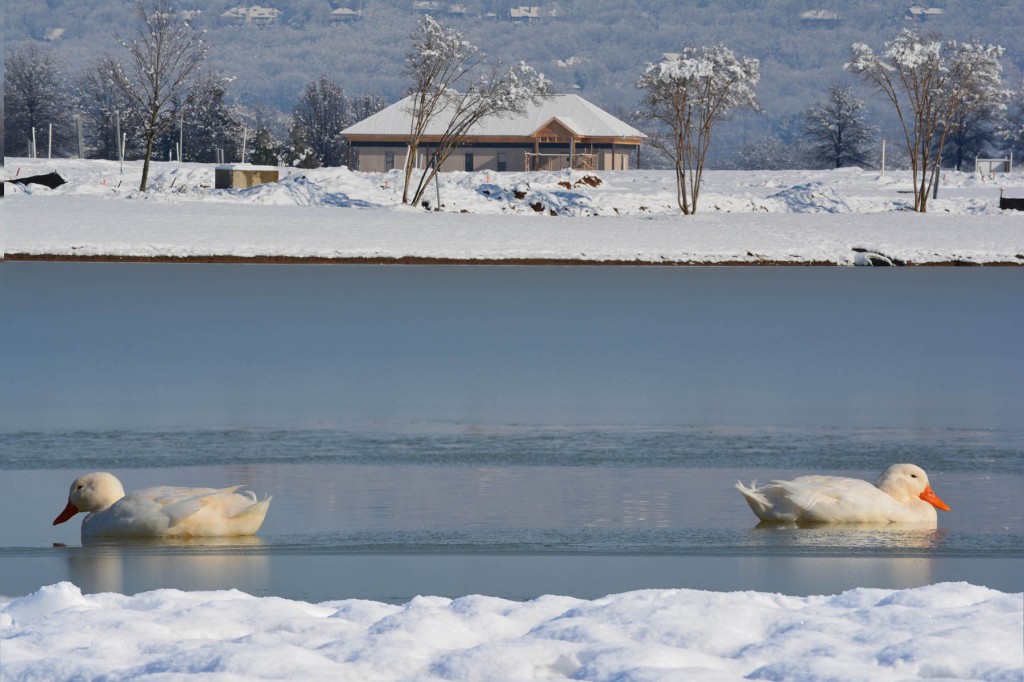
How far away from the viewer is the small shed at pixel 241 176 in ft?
199

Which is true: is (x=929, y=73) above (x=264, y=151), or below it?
above

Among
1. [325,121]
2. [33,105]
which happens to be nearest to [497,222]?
[33,105]

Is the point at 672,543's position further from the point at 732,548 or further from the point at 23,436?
the point at 23,436

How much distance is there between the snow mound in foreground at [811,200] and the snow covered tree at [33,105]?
5406 centimetres

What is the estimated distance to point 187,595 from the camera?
6.67 meters

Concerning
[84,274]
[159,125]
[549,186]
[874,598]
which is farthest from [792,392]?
[159,125]

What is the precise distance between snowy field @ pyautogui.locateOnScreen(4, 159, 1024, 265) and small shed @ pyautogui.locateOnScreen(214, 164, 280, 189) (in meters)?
0.63

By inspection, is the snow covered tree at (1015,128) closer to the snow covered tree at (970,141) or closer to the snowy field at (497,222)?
the snow covered tree at (970,141)

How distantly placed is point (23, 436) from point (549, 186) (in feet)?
151

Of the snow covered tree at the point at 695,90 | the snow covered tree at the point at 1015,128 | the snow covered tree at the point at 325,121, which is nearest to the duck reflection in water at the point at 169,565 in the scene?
the snow covered tree at the point at 695,90

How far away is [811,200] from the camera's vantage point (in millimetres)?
56750

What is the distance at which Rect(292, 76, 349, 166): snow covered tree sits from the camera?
122m

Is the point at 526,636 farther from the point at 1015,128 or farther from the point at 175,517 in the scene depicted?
the point at 1015,128

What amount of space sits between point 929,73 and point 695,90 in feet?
27.1
